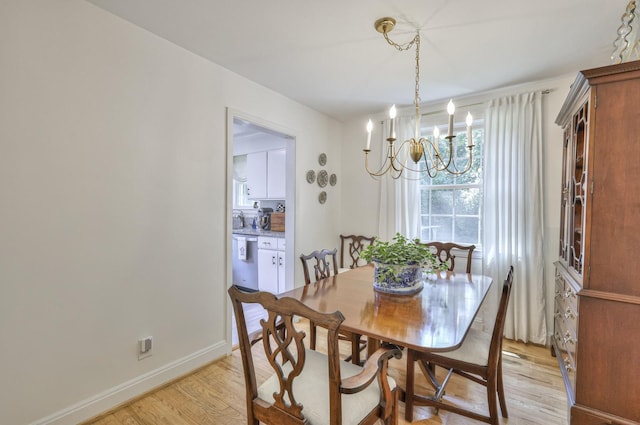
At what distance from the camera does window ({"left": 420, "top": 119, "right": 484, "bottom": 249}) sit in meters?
3.30

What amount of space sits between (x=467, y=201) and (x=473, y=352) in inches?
79.8

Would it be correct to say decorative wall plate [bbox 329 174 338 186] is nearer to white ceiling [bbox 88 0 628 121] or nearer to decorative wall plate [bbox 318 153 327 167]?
decorative wall plate [bbox 318 153 327 167]

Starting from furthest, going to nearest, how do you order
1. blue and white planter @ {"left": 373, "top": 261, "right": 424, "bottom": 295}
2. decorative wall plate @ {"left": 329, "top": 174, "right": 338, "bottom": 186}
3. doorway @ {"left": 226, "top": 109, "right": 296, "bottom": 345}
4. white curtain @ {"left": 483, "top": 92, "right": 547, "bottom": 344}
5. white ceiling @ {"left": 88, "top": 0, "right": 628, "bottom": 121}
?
decorative wall plate @ {"left": 329, "top": 174, "right": 338, "bottom": 186}
white curtain @ {"left": 483, "top": 92, "right": 547, "bottom": 344}
doorway @ {"left": 226, "top": 109, "right": 296, "bottom": 345}
blue and white planter @ {"left": 373, "top": 261, "right": 424, "bottom": 295}
white ceiling @ {"left": 88, "top": 0, "right": 628, "bottom": 121}

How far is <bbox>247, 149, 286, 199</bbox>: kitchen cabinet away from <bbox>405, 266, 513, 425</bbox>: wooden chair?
3075 millimetres

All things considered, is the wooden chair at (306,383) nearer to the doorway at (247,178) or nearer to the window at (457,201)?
the doorway at (247,178)

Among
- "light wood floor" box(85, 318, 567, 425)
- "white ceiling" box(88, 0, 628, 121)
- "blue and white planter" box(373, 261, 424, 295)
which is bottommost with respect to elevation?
"light wood floor" box(85, 318, 567, 425)

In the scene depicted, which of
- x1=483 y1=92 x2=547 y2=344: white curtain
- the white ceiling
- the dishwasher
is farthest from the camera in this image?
the dishwasher

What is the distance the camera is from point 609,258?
166cm

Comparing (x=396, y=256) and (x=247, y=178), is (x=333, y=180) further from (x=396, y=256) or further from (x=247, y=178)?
(x=396, y=256)

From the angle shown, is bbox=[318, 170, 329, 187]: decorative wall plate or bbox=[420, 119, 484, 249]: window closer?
bbox=[420, 119, 484, 249]: window

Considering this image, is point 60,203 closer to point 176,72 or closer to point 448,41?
point 176,72

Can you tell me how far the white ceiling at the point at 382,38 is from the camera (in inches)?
71.5

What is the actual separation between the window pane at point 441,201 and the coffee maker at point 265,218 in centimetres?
259

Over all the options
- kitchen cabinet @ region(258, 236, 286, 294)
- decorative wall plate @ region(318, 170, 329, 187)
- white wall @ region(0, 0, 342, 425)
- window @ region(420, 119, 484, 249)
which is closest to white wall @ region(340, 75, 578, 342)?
window @ region(420, 119, 484, 249)
